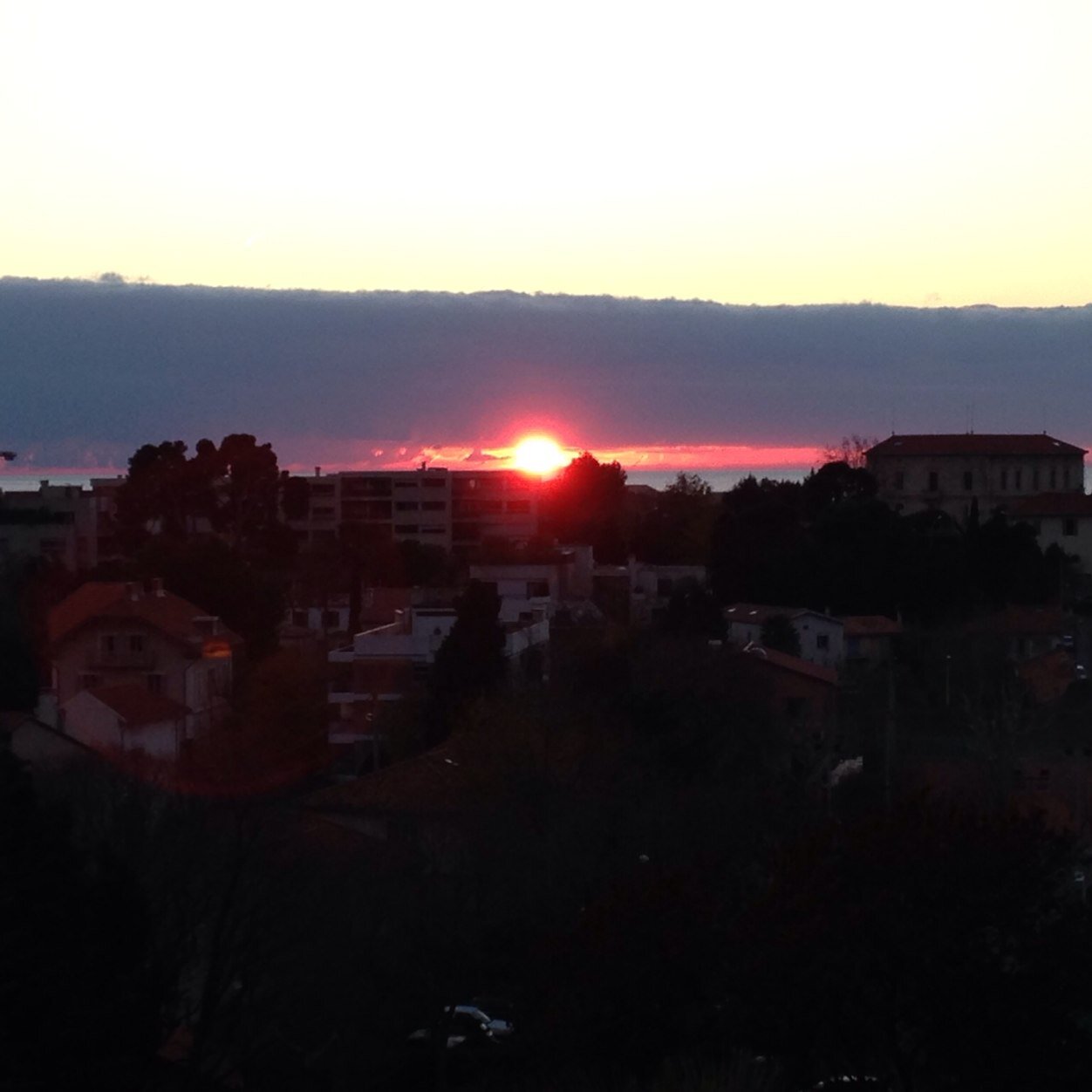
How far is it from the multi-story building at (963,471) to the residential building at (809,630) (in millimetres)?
24958

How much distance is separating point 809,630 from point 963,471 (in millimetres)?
26876

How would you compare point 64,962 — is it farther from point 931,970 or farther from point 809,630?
point 809,630

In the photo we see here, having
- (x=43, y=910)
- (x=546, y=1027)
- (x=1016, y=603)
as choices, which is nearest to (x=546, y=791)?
(x=546, y=1027)

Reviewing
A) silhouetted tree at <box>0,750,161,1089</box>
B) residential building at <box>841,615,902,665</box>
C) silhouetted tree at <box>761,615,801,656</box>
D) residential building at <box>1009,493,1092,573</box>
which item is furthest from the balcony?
residential building at <box>1009,493,1092,573</box>

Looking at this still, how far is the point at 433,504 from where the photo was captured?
7325 centimetres

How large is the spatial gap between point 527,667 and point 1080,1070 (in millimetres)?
21965

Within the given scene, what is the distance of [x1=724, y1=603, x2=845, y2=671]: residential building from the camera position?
45125 mm

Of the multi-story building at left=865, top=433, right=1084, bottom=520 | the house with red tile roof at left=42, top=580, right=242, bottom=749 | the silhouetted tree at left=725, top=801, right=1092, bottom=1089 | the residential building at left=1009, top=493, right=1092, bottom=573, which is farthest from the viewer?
the multi-story building at left=865, top=433, right=1084, bottom=520

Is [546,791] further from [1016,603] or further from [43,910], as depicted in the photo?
[1016,603]

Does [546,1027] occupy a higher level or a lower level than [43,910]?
lower

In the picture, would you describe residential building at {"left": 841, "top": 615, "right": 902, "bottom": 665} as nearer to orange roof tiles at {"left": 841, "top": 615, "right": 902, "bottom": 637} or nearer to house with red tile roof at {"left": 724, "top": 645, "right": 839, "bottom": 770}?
orange roof tiles at {"left": 841, "top": 615, "right": 902, "bottom": 637}

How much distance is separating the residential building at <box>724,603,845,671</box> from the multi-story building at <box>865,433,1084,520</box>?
25.0 meters

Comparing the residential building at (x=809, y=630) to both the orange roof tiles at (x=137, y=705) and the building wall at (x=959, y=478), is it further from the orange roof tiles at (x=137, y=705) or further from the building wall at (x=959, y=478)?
the building wall at (x=959, y=478)

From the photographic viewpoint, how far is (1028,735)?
33188 millimetres
